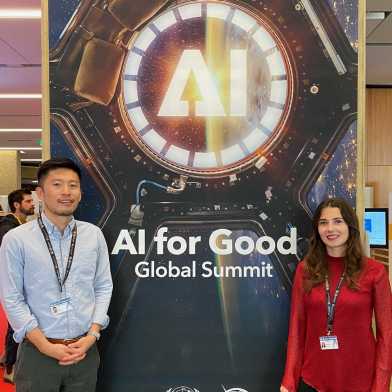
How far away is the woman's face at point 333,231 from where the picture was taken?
6.14 feet

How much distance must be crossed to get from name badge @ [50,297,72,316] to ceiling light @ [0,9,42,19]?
10.2ft

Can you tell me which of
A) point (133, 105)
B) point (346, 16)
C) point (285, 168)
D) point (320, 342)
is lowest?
point (320, 342)

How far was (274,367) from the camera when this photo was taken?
7.18 ft

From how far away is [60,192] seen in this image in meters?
1.89

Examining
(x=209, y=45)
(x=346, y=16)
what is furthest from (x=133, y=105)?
(x=346, y=16)

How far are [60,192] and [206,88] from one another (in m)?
0.75

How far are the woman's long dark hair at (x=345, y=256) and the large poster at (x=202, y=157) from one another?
22 centimetres

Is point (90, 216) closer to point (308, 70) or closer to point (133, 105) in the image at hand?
point (133, 105)

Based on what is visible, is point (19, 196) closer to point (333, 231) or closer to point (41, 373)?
point (41, 373)

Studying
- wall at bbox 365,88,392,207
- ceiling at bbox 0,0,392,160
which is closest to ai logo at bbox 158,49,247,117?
ceiling at bbox 0,0,392,160

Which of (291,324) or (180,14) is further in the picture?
(180,14)

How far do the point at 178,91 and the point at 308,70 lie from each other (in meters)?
0.56

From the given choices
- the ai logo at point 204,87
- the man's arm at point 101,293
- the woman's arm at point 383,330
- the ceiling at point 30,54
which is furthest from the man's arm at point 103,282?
the ceiling at point 30,54

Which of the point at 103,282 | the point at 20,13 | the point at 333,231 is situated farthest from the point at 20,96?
the point at 333,231
